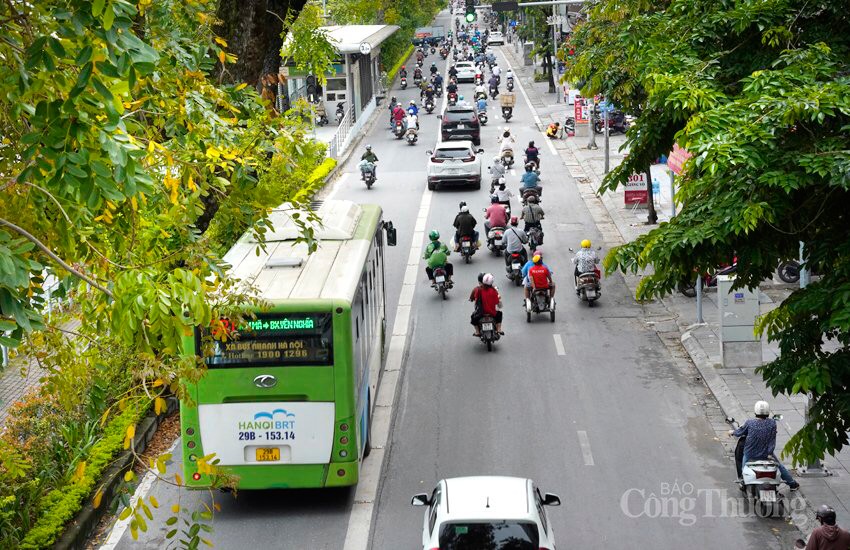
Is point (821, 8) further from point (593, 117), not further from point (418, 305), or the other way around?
point (593, 117)

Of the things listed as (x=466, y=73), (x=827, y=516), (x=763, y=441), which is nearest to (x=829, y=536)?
(x=827, y=516)

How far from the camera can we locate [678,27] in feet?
43.0

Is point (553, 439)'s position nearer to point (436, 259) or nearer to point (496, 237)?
point (436, 259)

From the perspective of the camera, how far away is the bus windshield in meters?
13.0

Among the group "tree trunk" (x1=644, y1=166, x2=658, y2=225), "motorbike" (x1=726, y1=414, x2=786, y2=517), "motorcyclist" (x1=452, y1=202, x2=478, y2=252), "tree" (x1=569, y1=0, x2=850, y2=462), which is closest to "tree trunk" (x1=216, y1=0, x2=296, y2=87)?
"tree" (x1=569, y1=0, x2=850, y2=462)

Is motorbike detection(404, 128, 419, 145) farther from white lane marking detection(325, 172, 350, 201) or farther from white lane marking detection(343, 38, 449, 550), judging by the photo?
white lane marking detection(343, 38, 449, 550)

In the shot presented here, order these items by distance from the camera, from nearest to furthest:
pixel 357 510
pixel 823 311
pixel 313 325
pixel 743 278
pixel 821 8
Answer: pixel 823 311, pixel 743 278, pixel 821 8, pixel 313 325, pixel 357 510

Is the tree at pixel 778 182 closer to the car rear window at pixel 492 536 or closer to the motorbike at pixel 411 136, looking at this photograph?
→ the car rear window at pixel 492 536

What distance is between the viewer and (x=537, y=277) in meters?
22.1

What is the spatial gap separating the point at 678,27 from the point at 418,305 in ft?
38.9

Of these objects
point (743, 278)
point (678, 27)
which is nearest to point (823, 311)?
point (743, 278)

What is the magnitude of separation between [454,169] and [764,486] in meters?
25.7

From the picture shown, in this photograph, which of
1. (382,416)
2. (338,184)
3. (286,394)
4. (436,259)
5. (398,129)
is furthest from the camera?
(398,129)

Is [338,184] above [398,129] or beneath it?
beneath
